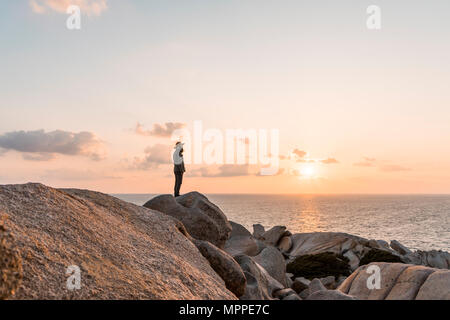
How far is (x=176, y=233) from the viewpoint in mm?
11445

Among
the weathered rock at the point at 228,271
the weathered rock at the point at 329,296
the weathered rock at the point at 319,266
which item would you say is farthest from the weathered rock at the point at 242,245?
the weathered rock at the point at 329,296

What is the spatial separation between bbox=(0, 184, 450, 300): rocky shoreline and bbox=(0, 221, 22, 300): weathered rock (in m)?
0.01

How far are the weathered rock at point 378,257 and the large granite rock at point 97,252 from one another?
2560 cm

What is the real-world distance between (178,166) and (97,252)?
1242 centimetres

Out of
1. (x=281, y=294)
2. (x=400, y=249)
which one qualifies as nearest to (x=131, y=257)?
(x=281, y=294)

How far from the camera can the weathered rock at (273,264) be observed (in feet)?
57.5

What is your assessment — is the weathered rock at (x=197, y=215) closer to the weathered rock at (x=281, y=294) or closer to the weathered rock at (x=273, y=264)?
the weathered rock at (x=281, y=294)

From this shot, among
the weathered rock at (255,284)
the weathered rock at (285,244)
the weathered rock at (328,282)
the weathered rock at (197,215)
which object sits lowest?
the weathered rock at (285,244)

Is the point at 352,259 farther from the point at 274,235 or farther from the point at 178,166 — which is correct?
the point at 178,166
